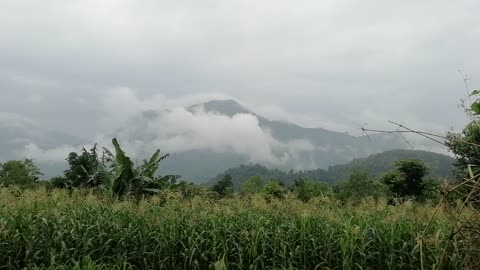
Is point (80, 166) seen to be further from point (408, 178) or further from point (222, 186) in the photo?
point (408, 178)

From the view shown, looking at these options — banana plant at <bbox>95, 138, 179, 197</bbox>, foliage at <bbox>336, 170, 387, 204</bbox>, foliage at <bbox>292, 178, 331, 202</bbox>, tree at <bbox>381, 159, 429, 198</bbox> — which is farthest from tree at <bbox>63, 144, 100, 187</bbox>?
tree at <bbox>381, 159, 429, 198</bbox>

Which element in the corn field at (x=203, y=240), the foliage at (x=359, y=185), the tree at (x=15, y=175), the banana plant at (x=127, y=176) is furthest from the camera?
the foliage at (x=359, y=185)

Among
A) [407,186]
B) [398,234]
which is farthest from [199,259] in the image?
[407,186]

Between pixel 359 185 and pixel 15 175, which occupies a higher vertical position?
pixel 15 175

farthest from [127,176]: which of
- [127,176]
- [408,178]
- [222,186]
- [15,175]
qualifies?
[408,178]

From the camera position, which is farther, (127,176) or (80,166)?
(80,166)

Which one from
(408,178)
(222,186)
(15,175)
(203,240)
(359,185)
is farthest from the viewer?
(222,186)

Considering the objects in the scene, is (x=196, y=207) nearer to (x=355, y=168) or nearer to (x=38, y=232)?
(x=38, y=232)

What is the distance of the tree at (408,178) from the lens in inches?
1073

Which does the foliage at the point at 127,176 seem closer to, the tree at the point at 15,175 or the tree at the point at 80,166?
the tree at the point at 80,166

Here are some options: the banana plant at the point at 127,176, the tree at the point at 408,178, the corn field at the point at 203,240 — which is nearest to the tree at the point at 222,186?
the tree at the point at 408,178

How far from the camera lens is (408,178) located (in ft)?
91.0

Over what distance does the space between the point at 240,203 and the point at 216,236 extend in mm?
2196

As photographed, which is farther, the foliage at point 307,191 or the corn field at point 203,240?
the foliage at point 307,191
